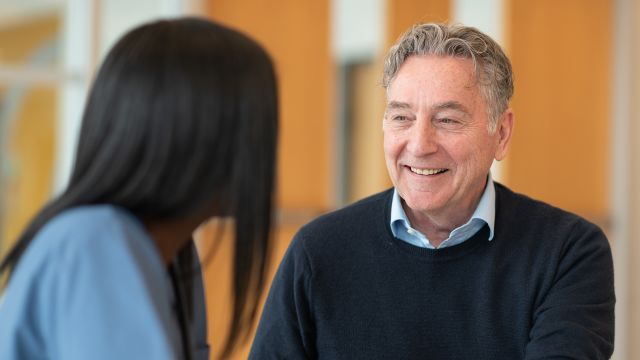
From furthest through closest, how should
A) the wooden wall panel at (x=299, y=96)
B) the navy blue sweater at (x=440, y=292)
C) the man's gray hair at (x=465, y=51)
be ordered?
the wooden wall panel at (x=299, y=96) < the man's gray hair at (x=465, y=51) < the navy blue sweater at (x=440, y=292)

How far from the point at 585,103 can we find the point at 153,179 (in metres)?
5.28

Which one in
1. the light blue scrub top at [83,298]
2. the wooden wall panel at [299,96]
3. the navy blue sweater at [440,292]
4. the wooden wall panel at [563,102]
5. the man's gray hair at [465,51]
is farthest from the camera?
the wooden wall panel at [563,102]

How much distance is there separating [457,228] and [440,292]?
0.47 feet

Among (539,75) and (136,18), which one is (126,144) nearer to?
(136,18)

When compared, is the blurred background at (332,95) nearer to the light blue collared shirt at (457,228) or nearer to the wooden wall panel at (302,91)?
the wooden wall panel at (302,91)

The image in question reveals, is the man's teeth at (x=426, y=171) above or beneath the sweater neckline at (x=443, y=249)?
above

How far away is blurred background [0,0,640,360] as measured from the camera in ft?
14.6

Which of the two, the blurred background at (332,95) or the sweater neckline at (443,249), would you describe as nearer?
the sweater neckline at (443,249)

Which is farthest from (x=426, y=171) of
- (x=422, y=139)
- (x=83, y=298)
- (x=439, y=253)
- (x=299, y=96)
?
(x=299, y=96)

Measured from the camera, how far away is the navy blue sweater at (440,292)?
190 cm

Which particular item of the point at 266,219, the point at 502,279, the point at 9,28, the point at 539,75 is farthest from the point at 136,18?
the point at 266,219

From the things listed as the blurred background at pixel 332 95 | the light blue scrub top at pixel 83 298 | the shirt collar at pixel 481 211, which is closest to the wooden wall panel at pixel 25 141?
the blurred background at pixel 332 95

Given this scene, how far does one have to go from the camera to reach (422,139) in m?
1.98

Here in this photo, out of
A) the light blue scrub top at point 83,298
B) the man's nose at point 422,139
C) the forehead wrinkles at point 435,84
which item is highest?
the forehead wrinkles at point 435,84
